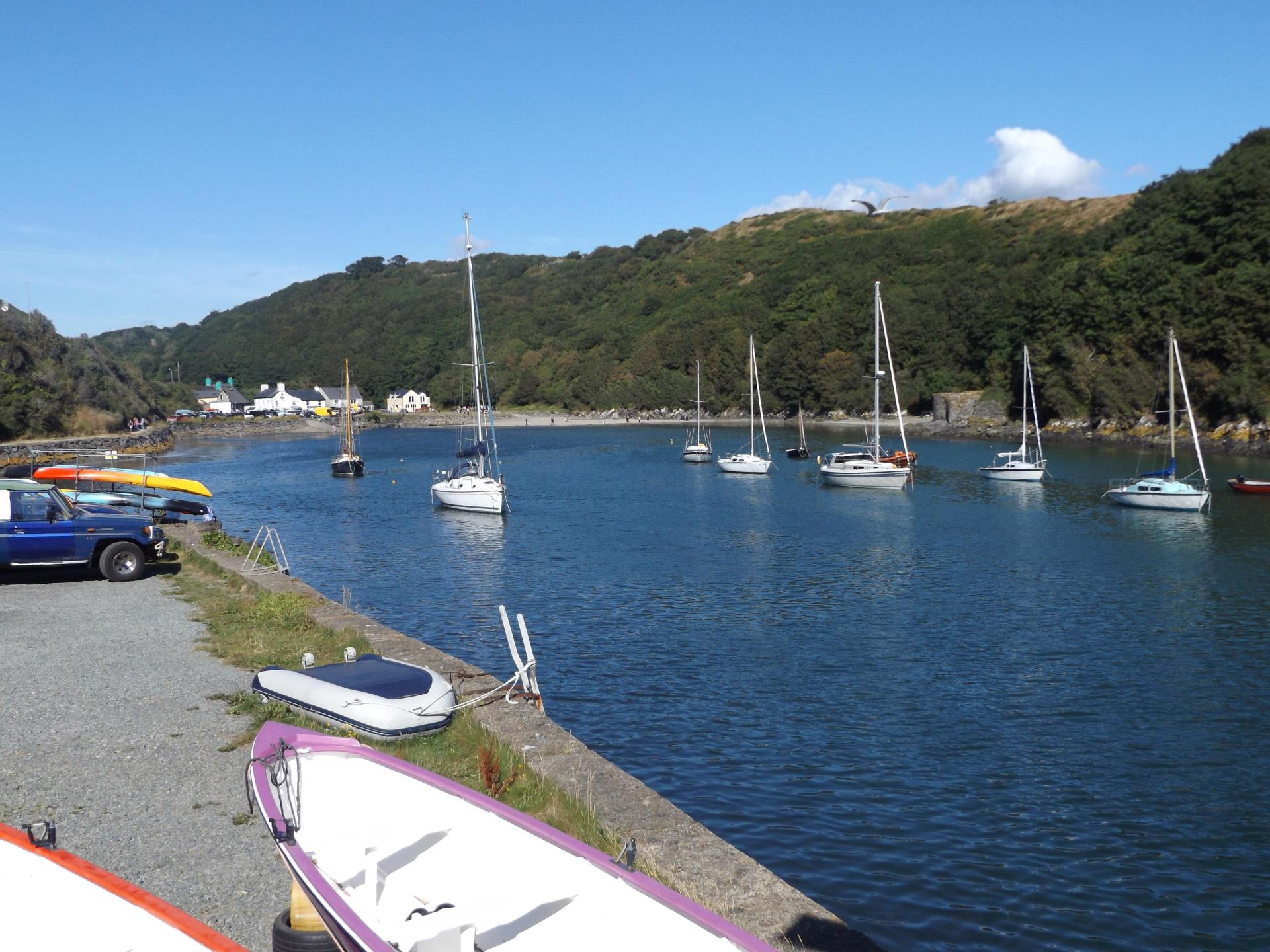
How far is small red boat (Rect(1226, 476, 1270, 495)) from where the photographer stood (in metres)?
47.1

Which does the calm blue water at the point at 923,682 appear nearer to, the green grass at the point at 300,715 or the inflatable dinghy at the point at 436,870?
the green grass at the point at 300,715

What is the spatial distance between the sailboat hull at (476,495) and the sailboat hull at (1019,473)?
2924cm

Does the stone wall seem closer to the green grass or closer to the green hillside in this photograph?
the green grass

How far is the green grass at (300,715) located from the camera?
8641 millimetres

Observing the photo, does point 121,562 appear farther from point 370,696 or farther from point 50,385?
point 50,385

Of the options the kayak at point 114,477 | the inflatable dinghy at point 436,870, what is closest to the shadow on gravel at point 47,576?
the kayak at point 114,477

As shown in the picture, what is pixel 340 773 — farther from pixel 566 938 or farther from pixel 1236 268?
pixel 1236 268

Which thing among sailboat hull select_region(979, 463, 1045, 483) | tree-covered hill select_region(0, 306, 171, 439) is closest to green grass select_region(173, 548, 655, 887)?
sailboat hull select_region(979, 463, 1045, 483)

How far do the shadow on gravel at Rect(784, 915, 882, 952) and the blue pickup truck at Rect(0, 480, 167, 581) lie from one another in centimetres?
1772

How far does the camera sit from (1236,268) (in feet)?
280

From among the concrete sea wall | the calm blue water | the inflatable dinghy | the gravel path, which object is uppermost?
the inflatable dinghy

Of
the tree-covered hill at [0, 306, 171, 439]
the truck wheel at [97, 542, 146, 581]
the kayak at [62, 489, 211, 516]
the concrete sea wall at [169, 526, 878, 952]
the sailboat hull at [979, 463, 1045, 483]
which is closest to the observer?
the concrete sea wall at [169, 526, 878, 952]

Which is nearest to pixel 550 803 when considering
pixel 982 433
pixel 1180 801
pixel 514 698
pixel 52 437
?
pixel 514 698

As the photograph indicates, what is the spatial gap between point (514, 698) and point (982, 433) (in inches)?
3946
